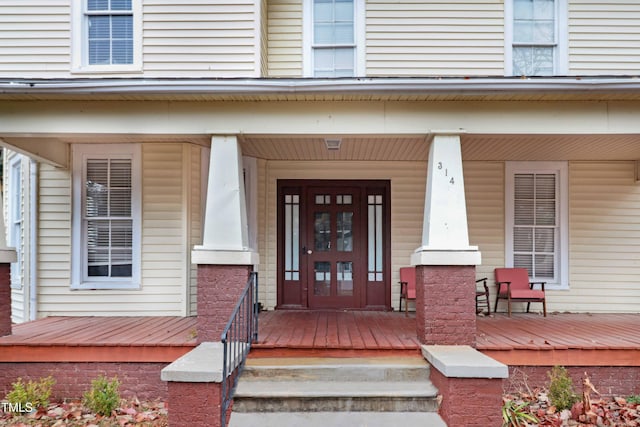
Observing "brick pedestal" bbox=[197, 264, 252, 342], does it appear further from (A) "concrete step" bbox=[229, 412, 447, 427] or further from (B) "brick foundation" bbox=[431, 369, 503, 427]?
(B) "brick foundation" bbox=[431, 369, 503, 427]

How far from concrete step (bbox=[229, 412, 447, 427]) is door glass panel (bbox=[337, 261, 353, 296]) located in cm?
333

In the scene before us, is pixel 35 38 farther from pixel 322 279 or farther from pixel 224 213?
pixel 322 279

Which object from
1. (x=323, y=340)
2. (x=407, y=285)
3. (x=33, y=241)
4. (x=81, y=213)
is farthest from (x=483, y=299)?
(x=33, y=241)

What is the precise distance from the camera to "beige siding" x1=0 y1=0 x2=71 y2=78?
Result: 6.64 m

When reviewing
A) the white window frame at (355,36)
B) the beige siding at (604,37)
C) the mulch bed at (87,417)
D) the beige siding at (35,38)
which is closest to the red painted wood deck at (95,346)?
the mulch bed at (87,417)

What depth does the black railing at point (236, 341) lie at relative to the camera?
12.8 ft

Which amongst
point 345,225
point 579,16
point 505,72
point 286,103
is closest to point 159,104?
point 286,103

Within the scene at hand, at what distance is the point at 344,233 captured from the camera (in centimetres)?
752

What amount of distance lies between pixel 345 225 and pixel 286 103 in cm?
294

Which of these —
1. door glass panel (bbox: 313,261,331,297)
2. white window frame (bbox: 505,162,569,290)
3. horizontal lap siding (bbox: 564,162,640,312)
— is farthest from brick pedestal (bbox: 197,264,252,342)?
horizontal lap siding (bbox: 564,162,640,312)

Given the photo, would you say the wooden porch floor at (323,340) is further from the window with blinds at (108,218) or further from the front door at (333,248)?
the front door at (333,248)

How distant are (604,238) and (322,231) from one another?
15.1ft

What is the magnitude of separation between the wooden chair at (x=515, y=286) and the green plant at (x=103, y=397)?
5.39 meters

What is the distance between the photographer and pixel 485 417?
3947mm
